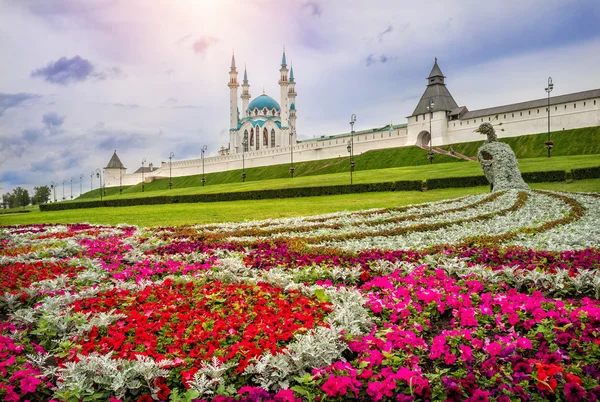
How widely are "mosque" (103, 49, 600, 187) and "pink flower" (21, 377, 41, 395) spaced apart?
46.8 meters

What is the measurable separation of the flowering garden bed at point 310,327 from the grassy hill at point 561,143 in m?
56.1

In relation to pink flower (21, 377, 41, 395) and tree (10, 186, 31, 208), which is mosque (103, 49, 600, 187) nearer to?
tree (10, 186, 31, 208)

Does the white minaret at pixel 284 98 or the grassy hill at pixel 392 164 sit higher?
the white minaret at pixel 284 98

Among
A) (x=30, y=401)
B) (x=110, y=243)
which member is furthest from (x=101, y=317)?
(x=110, y=243)

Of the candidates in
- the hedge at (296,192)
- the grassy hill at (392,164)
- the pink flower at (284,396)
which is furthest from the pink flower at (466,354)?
the grassy hill at (392,164)

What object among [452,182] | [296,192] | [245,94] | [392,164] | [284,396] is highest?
[245,94]

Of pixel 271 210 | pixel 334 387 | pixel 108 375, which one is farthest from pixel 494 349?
pixel 271 210

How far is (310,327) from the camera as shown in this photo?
4.81 m

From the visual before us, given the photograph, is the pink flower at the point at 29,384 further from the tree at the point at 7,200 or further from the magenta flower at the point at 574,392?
the tree at the point at 7,200

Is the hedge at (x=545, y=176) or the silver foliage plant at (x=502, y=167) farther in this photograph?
the hedge at (x=545, y=176)

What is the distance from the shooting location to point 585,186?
83.6 ft

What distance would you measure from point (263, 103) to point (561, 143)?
8179 centimetres

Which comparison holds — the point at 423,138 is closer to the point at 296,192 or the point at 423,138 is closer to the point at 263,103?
the point at 296,192

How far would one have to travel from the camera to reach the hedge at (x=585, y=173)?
93.0ft
